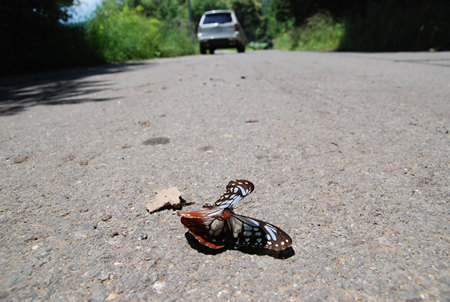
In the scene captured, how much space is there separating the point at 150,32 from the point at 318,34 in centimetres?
995

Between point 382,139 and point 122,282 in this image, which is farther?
point 382,139


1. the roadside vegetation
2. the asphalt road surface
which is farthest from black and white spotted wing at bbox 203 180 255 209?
the roadside vegetation

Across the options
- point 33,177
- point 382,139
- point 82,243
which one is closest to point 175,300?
point 82,243

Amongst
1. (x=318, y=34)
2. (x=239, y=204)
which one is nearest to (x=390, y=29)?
(x=318, y=34)

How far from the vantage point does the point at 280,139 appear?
2.17 metres

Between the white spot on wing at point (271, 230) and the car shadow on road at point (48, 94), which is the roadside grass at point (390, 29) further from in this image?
the white spot on wing at point (271, 230)

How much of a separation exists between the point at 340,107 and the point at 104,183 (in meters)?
2.27

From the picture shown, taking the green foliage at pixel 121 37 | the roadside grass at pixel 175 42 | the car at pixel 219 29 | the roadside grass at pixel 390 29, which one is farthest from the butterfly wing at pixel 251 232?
the roadside grass at pixel 175 42

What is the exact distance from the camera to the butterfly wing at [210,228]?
1097 millimetres

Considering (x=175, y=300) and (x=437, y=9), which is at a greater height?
(x=437, y=9)

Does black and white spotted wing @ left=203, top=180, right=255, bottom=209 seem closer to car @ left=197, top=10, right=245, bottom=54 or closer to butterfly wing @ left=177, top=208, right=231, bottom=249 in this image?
butterfly wing @ left=177, top=208, right=231, bottom=249

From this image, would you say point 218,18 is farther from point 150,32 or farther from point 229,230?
point 229,230

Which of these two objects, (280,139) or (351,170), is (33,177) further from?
(351,170)

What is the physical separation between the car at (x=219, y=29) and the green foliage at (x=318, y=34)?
5.71 m
